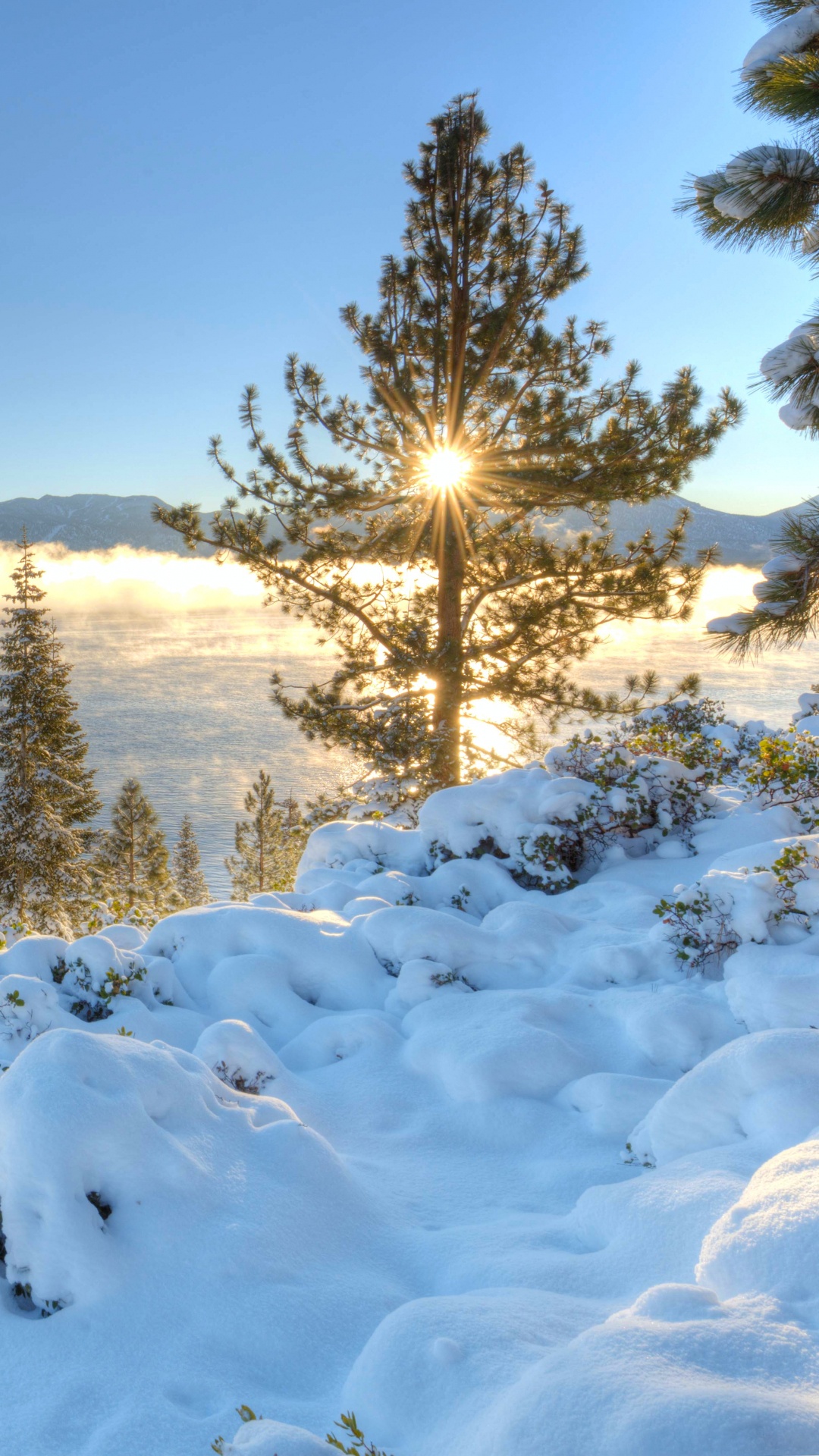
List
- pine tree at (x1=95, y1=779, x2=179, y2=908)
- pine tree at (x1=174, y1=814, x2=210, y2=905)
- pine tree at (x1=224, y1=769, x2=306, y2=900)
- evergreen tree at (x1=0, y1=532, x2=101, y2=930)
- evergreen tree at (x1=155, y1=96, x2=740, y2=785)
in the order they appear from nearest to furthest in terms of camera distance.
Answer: evergreen tree at (x1=155, y1=96, x2=740, y2=785), evergreen tree at (x1=0, y1=532, x2=101, y2=930), pine tree at (x1=95, y1=779, x2=179, y2=908), pine tree at (x1=224, y1=769, x2=306, y2=900), pine tree at (x1=174, y1=814, x2=210, y2=905)

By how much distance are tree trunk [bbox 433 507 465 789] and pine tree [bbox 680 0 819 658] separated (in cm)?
615

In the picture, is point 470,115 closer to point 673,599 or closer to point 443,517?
point 443,517

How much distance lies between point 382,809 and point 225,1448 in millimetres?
9354

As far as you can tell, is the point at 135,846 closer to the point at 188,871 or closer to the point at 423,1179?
the point at 188,871

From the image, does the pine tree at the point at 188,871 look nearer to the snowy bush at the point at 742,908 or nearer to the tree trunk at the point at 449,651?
the tree trunk at the point at 449,651

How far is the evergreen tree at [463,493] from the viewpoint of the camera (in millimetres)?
10227

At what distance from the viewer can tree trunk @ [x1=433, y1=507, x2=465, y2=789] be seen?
11.2m

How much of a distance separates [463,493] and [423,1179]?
9338 mm

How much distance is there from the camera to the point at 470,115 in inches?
399

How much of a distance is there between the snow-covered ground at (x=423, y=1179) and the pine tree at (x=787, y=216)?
145 cm

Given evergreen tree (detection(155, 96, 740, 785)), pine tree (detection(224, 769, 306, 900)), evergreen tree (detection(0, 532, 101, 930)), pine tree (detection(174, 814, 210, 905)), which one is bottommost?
pine tree (detection(174, 814, 210, 905))

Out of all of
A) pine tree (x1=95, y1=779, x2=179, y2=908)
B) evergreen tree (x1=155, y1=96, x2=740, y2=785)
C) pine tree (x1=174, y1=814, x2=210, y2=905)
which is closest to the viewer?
evergreen tree (x1=155, y1=96, x2=740, y2=785)

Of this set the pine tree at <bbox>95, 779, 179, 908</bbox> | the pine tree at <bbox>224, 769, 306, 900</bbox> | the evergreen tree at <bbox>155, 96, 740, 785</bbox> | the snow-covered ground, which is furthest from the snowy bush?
the pine tree at <bbox>224, 769, 306, 900</bbox>

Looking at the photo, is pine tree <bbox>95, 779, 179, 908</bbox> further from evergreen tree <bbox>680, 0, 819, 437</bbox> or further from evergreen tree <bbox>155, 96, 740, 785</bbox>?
evergreen tree <bbox>680, 0, 819, 437</bbox>
